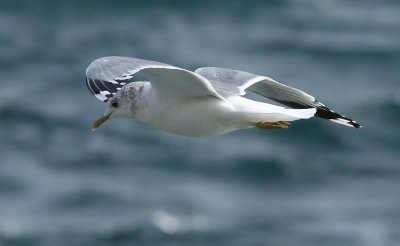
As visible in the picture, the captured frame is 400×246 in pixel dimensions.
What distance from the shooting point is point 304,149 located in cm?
2469

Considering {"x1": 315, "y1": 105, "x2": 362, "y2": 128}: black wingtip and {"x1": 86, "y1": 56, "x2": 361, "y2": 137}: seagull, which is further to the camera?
{"x1": 315, "y1": 105, "x2": 362, "y2": 128}: black wingtip

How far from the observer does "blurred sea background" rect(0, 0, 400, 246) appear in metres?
22.7

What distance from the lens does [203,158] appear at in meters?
24.5

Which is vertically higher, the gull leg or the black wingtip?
the black wingtip

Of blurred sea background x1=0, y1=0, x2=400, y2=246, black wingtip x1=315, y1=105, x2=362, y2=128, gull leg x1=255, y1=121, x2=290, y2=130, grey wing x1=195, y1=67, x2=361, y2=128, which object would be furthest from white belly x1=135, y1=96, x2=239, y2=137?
blurred sea background x1=0, y1=0, x2=400, y2=246

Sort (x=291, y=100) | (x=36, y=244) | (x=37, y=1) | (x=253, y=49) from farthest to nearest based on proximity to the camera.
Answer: (x=37, y=1), (x=253, y=49), (x=36, y=244), (x=291, y=100)

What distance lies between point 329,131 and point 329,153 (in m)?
0.65

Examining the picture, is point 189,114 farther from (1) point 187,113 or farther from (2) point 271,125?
(2) point 271,125

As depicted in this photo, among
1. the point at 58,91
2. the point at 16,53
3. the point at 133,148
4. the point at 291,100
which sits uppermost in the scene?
the point at 16,53

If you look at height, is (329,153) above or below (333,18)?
below

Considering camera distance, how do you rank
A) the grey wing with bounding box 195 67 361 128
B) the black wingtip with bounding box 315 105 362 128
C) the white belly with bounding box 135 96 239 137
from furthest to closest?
the black wingtip with bounding box 315 105 362 128, the grey wing with bounding box 195 67 361 128, the white belly with bounding box 135 96 239 137

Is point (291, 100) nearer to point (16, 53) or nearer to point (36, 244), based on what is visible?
point (36, 244)

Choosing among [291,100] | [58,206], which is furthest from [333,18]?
[291,100]

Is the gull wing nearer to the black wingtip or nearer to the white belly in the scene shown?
the white belly
